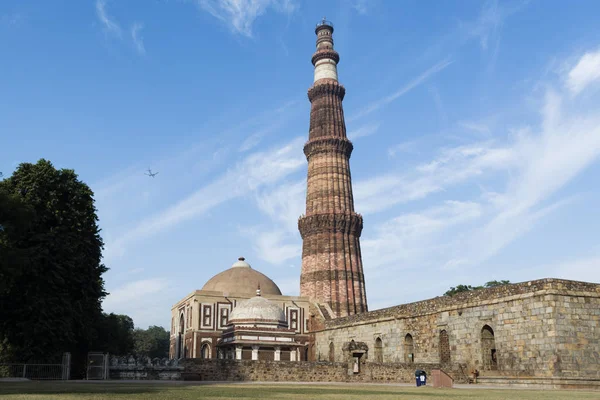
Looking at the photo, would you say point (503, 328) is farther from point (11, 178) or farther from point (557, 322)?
point (11, 178)

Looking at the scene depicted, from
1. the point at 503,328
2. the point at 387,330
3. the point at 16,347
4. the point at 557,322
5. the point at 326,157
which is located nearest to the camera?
the point at 557,322

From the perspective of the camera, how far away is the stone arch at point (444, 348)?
28.1m

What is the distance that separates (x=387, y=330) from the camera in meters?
33.5

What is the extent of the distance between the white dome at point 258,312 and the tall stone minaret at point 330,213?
879 centimetres

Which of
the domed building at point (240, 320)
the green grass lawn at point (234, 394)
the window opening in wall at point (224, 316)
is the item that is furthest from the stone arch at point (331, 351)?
the green grass lawn at point (234, 394)

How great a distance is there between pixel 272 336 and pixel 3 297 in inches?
618

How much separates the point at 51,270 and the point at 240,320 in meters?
14.1

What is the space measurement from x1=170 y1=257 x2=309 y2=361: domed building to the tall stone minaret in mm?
2770

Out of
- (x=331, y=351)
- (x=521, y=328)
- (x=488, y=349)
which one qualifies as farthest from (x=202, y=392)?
(x=331, y=351)

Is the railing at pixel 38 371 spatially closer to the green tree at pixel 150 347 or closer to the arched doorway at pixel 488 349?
the arched doorway at pixel 488 349

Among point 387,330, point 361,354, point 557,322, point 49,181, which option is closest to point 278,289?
point 387,330

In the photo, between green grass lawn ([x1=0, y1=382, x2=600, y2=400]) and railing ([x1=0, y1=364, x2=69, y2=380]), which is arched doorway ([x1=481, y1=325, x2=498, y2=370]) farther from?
railing ([x1=0, y1=364, x2=69, y2=380])

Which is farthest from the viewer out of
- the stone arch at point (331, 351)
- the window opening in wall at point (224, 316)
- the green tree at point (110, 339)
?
the window opening in wall at point (224, 316)

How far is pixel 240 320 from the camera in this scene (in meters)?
37.0
